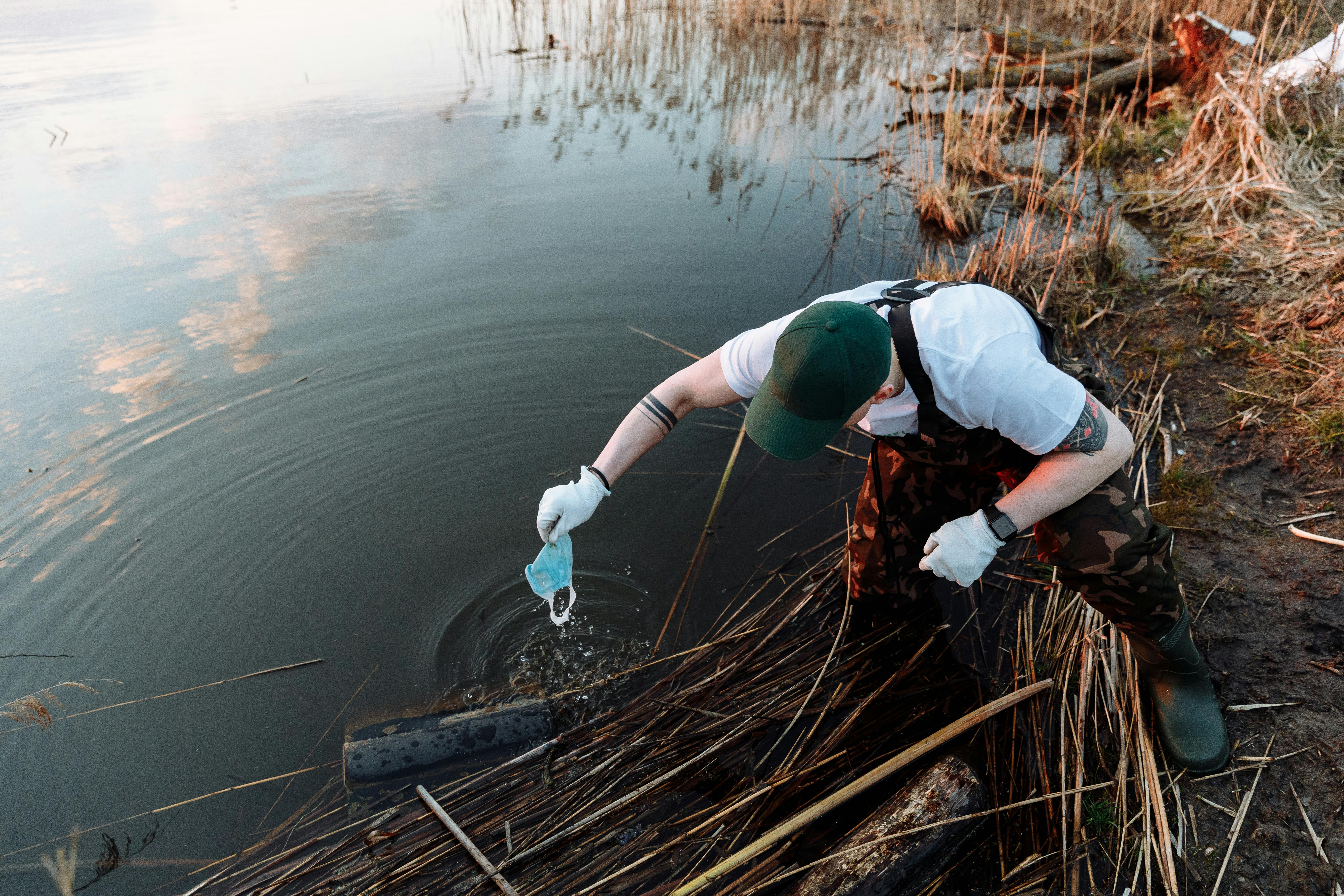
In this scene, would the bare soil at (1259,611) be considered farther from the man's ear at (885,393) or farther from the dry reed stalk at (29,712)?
the dry reed stalk at (29,712)

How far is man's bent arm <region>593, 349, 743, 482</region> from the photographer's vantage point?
2.31 m

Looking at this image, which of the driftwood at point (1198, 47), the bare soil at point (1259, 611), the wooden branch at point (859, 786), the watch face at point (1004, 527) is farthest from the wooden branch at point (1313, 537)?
the driftwood at point (1198, 47)

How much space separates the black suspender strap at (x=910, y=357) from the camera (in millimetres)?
2023

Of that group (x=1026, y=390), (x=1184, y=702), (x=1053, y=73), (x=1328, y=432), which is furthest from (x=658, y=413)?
(x=1053, y=73)

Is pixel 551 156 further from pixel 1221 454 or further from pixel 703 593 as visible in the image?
pixel 1221 454

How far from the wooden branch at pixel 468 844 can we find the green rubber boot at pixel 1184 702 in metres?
2.13

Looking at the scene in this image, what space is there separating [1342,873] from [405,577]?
347 centimetres

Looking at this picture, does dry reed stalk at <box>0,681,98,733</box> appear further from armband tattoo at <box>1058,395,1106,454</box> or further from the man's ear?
armband tattoo at <box>1058,395,1106,454</box>

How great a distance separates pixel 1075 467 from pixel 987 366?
1.31 ft

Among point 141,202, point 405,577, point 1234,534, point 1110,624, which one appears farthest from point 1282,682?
point 141,202

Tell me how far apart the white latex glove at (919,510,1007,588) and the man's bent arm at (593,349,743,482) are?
0.78 m

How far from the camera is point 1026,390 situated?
190 cm

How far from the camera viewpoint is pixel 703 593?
3.31 metres

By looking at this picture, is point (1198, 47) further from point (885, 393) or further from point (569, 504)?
point (569, 504)
